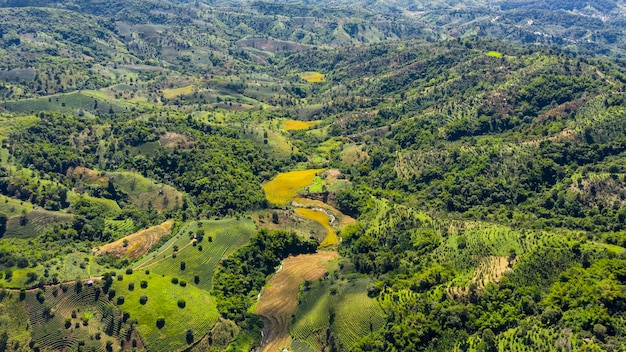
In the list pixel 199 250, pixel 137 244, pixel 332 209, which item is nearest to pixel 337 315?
pixel 199 250

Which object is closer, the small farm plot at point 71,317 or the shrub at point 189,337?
the small farm plot at point 71,317

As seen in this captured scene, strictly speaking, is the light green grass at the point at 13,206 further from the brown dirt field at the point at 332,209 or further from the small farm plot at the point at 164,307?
the brown dirt field at the point at 332,209

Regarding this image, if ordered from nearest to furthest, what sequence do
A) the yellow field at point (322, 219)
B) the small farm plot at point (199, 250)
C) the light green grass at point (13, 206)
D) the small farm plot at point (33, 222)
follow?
the small farm plot at point (199, 250) → the small farm plot at point (33, 222) → the yellow field at point (322, 219) → the light green grass at point (13, 206)

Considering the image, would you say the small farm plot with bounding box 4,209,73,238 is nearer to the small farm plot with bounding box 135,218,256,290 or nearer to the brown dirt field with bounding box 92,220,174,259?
the brown dirt field with bounding box 92,220,174,259

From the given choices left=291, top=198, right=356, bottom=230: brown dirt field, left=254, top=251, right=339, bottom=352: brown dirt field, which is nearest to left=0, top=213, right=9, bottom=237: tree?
left=254, top=251, right=339, bottom=352: brown dirt field

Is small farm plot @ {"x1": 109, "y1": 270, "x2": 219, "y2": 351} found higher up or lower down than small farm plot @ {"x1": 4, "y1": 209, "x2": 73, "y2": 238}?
higher up

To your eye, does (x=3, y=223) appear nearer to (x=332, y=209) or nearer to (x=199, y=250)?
(x=199, y=250)

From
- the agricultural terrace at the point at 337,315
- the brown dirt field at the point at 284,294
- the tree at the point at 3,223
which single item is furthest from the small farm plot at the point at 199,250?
the tree at the point at 3,223
